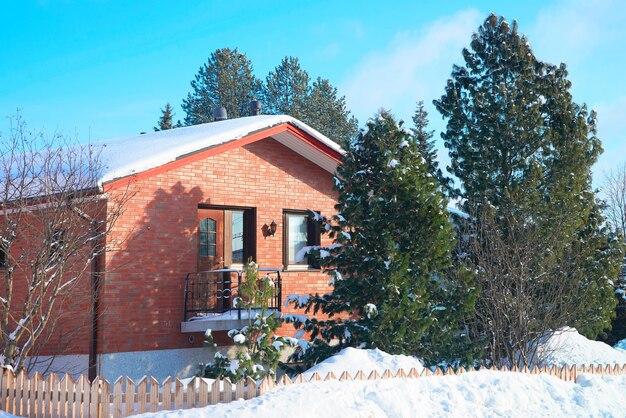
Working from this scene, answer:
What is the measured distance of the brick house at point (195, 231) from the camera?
42.1 ft

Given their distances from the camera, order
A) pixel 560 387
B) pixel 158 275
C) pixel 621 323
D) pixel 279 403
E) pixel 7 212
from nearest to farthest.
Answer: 1. pixel 279 403
2. pixel 560 387
3. pixel 7 212
4. pixel 158 275
5. pixel 621 323

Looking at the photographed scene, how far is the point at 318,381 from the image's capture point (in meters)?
8.84

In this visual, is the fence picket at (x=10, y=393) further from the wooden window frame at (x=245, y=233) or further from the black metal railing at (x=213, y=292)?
the wooden window frame at (x=245, y=233)

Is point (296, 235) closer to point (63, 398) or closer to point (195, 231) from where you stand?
point (195, 231)

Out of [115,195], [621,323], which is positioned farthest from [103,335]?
[621,323]

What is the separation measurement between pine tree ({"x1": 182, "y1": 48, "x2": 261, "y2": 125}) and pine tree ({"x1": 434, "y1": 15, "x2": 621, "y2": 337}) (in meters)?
30.3

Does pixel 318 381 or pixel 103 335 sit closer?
pixel 318 381

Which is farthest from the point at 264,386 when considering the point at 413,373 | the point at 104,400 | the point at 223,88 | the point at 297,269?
the point at 223,88

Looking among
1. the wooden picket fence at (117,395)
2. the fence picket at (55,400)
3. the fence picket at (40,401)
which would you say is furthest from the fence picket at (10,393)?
the fence picket at (55,400)

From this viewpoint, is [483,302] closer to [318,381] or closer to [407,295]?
[407,295]

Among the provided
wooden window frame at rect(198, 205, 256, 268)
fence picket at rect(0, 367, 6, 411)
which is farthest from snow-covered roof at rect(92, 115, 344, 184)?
fence picket at rect(0, 367, 6, 411)

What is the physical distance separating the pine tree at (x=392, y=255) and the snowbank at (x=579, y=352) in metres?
6.21

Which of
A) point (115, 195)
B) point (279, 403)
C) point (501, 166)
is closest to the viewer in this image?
point (279, 403)

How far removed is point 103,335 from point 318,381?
17.6 ft
